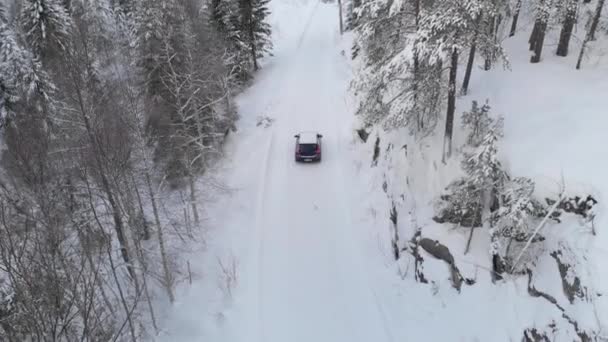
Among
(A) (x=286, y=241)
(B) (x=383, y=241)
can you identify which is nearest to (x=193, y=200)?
(A) (x=286, y=241)

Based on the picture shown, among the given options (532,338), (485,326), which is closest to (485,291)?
(485,326)

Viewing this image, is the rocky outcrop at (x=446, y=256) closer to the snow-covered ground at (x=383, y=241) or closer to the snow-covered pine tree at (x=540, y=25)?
the snow-covered ground at (x=383, y=241)

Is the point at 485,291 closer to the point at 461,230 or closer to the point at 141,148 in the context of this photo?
the point at 461,230

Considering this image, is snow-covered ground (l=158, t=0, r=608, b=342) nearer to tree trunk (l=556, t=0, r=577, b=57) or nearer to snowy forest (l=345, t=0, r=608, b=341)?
snowy forest (l=345, t=0, r=608, b=341)

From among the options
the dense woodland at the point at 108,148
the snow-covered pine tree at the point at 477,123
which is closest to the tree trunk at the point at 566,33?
the snow-covered pine tree at the point at 477,123

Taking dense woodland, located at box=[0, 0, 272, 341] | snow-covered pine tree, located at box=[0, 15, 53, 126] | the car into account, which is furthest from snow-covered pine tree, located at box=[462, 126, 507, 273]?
snow-covered pine tree, located at box=[0, 15, 53, 126]

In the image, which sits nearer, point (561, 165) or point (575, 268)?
point (575, 268)
